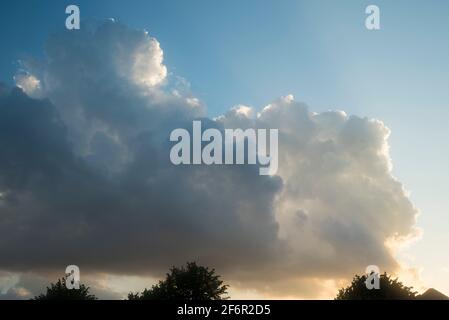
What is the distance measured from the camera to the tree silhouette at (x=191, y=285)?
194 feet

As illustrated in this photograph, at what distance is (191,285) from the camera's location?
197 ft

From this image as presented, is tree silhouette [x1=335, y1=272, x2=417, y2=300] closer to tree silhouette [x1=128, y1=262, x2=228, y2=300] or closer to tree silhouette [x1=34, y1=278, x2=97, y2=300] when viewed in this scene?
tree silhouette [x1=128, y1=262, x2=228, y2=300]

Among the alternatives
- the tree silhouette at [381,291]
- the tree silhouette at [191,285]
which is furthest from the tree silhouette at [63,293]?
the tree silhouette at [381,291]

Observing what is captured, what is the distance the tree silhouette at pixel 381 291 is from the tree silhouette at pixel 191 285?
19.4 metres

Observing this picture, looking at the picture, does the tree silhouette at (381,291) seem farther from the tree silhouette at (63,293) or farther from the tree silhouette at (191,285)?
the tree silhouette at (63,293)

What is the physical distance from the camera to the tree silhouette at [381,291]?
5412 centimetres

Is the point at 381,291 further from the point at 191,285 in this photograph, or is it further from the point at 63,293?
the point at 63,293

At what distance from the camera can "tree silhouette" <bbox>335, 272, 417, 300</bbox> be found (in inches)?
2131

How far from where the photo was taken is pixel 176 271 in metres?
62.7

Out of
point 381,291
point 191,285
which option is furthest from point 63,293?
point 381,291

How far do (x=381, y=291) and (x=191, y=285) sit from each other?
28.0 metres
